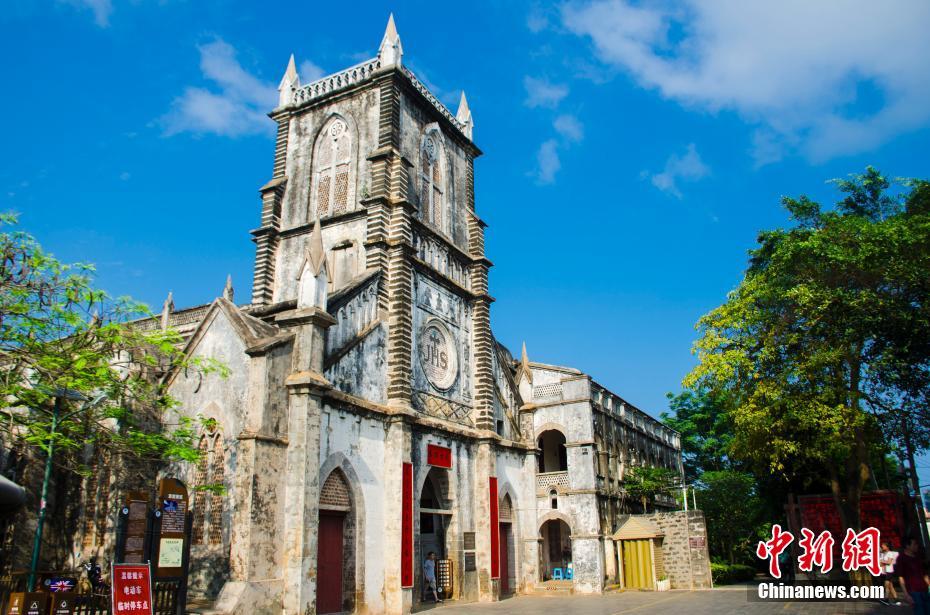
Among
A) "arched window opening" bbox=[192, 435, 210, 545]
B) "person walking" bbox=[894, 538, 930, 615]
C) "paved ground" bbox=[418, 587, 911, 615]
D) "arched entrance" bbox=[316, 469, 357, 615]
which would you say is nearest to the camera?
"person walking" bbox=[894, 538, 930, 615]

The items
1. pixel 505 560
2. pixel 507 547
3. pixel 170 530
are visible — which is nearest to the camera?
pixel 170 530

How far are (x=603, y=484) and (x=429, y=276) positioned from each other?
11883mm

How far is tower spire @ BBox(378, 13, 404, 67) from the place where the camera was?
25.3 metres

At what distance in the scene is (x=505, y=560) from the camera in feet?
85.7

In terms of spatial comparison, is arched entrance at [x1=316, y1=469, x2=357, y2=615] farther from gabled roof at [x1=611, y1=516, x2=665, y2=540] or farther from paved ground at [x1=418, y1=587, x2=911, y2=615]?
gabled roof at [x1=611, y1=516, x2=665, y2=540]

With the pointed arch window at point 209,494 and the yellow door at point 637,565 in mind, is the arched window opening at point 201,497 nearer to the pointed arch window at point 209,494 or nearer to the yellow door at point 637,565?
the pointed arch window at point 209,494

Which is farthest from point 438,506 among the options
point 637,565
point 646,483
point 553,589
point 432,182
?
point 646,483

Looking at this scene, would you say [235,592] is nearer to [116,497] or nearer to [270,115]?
[116,497]

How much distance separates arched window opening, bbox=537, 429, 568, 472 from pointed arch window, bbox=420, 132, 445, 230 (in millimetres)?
12678

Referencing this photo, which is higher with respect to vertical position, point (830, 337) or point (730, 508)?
point (830, 337)

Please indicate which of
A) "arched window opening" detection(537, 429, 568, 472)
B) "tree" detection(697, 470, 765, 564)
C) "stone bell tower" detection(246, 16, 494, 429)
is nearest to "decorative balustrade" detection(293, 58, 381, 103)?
"stone bell tower" detection(246, 16, 494, 429)

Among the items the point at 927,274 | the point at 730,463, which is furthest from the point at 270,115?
the point at 730,463

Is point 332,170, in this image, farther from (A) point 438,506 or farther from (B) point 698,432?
(B) point 698,432

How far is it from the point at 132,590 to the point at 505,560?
16.9m
